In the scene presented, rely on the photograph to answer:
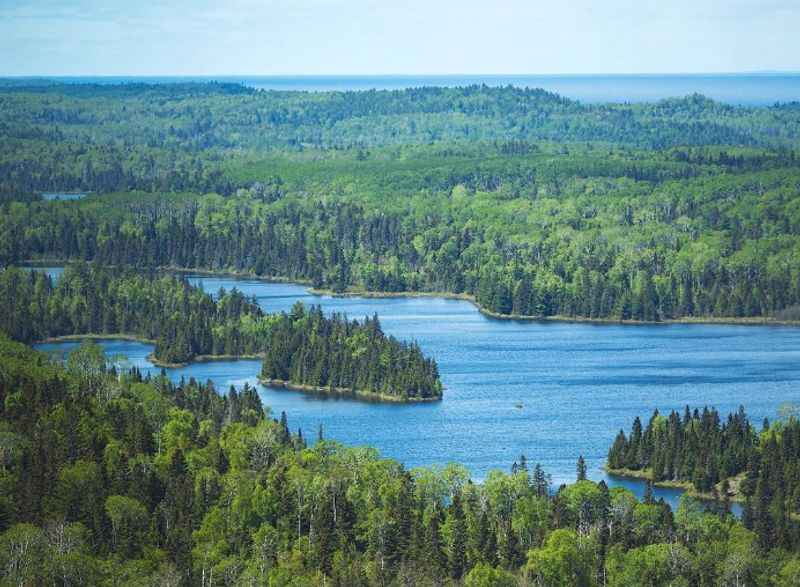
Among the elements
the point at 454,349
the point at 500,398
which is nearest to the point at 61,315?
the point at 454,349

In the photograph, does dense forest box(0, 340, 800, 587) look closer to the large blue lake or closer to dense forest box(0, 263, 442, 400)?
the large blue lake

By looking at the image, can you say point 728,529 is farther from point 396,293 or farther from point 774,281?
point 396,293

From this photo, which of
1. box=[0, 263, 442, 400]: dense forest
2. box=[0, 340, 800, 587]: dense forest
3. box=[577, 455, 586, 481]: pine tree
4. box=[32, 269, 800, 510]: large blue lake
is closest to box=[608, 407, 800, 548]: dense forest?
box=[0, 340, 800, 587]: dense forest

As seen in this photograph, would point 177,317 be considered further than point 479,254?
No

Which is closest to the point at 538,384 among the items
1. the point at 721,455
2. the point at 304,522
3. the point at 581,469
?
the point at 721,455

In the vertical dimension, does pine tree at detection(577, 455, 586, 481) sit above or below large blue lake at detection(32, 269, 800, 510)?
above

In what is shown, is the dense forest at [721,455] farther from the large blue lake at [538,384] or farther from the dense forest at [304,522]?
the large blue lake at [538,384]
